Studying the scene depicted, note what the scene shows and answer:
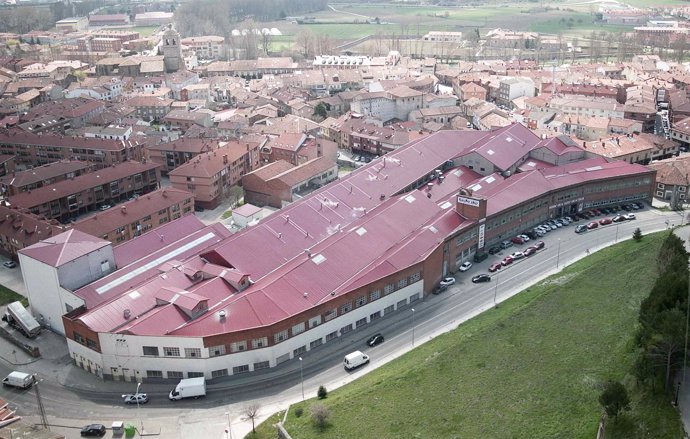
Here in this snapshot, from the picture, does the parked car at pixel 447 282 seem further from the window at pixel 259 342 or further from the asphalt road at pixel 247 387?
the window at pixel 259 342

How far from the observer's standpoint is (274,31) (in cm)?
12425

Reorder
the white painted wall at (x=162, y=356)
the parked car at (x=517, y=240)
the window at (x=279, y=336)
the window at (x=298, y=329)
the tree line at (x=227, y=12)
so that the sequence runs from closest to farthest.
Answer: the white painted wall at (x=162, y=356) < the window at (x=279, y=336) < the window at (x=298, y=329) < the parked car at (x=517, y=240) < the tree line at (x=227, y=12)

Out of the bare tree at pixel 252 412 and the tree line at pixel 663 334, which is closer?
the tree line at pixel 663 334

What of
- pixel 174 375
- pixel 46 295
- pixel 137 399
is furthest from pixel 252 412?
pixel 46 295

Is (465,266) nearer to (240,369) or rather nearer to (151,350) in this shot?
(240,369)

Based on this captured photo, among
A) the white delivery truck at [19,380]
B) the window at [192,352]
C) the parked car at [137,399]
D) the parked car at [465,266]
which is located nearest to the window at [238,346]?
the window at [192,352]

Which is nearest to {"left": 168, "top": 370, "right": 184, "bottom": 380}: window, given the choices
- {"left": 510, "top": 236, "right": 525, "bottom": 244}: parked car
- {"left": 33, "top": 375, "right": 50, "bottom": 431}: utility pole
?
{"left": 33, "top": 375, "right": 50, "bottom": 431}: utility pole

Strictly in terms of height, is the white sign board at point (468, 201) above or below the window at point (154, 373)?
above

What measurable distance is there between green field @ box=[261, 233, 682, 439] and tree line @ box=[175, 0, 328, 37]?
102 m

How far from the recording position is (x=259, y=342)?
2564cm

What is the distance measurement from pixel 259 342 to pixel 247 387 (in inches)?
68.7

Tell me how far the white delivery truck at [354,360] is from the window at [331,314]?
1948 millimetres

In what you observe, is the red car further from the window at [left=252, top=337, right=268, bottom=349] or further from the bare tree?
the bare tree

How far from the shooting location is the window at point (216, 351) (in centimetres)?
2512
